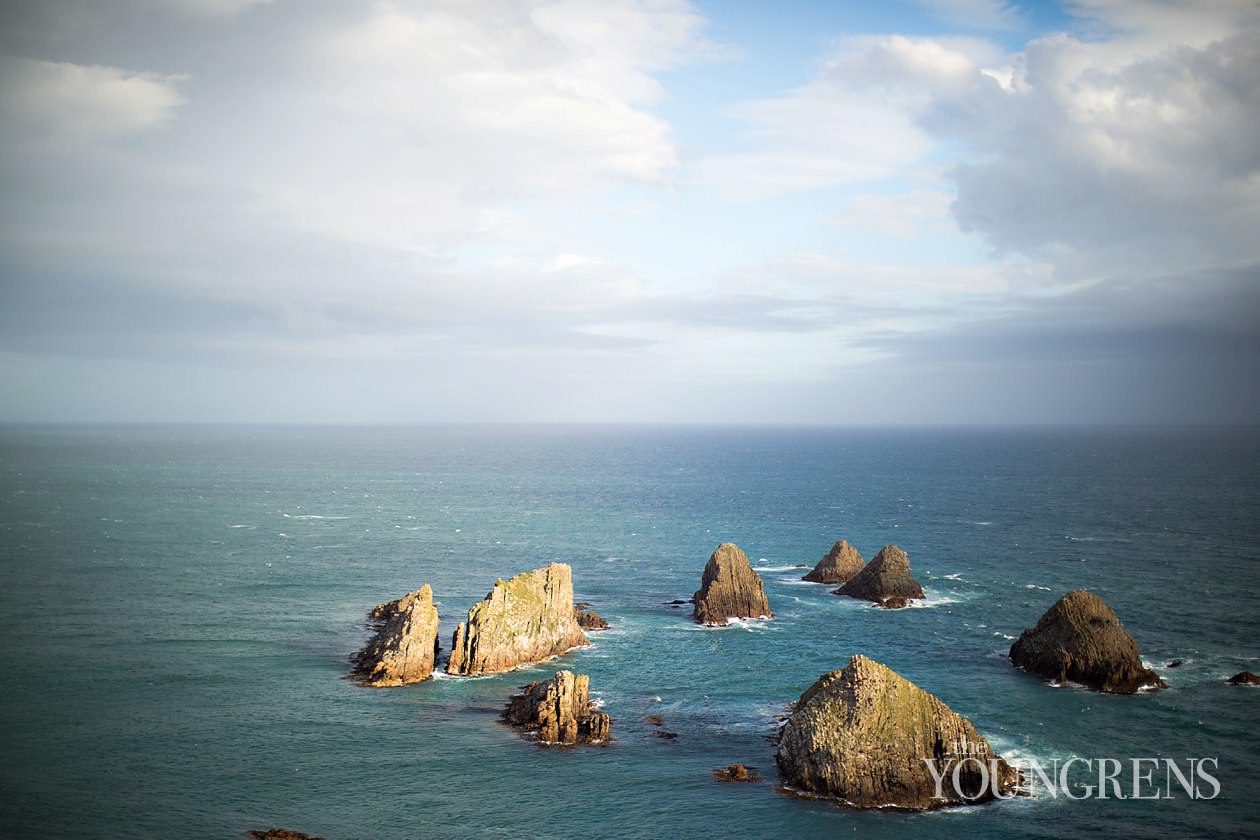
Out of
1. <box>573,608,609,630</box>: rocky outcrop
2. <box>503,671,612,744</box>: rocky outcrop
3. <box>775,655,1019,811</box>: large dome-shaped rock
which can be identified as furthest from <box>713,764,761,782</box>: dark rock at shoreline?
<box>573,608,609,630</box>: rocky outcrop

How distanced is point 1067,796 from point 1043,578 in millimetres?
66271

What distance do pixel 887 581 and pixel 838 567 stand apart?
10.9 meters

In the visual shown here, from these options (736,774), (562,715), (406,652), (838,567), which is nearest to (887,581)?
(838,567)

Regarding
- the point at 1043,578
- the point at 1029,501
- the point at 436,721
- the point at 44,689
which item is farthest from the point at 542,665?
the point at 1029,501

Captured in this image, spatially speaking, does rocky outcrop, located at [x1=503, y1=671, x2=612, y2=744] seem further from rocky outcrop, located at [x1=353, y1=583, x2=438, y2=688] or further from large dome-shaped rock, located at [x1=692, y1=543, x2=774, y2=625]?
large dome-shaped rock, located at [x1=692, y1=543, x2=774, y2=625]

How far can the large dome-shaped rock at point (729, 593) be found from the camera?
92062 millimetres

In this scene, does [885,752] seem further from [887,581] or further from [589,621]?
[887,581]

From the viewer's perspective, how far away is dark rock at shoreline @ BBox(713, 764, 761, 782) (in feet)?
177

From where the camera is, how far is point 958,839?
4619 centimetres

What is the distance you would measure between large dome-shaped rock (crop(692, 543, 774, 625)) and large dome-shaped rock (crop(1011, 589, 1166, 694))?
1145 inches

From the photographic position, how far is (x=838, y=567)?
362ft

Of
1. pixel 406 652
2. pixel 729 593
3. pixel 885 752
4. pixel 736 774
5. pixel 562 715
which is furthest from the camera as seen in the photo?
pixel 729 593

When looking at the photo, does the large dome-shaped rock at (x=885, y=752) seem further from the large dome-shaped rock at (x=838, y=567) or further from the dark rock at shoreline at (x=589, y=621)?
the large dome-shaped rock at (x=838, y=567)

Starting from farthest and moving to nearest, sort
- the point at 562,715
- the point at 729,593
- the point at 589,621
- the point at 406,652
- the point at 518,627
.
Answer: the point at 729,593 < the point at 589,621 < the point at 518,627 < the point at 406,652 < the point at 562,715
